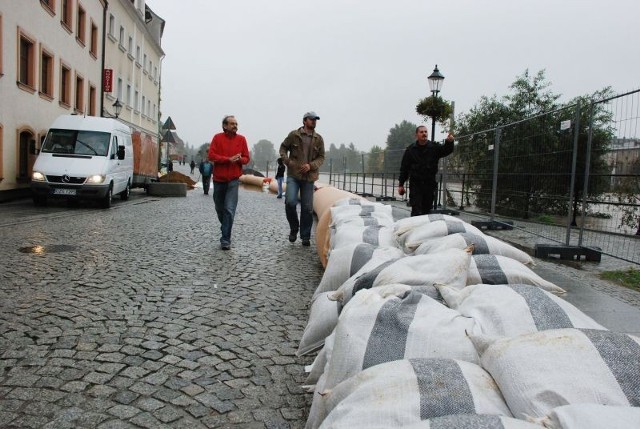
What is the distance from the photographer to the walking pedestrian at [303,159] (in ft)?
25.5

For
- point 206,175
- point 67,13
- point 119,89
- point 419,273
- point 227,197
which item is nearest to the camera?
point 419,273

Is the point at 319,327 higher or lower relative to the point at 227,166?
lower

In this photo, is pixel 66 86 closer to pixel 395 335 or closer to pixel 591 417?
pixel 395 335

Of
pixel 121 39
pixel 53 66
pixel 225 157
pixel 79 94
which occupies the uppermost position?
pixel 121 39

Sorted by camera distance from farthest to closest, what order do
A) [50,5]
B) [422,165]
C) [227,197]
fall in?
[50,5] → [422,165] → [227,197]

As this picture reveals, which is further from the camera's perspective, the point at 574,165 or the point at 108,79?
the point at 108,79

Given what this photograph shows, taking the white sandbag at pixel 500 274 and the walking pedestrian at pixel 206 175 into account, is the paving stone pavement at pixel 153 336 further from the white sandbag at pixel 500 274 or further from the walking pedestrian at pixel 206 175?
the walking pedestrian at pixel 206 175

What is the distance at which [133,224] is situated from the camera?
10.4m

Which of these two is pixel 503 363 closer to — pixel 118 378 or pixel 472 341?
pixel 472 341

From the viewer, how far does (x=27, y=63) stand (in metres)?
17.2

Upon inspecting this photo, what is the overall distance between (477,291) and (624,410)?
1.22 meters

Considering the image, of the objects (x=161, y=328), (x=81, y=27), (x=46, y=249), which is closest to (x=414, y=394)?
(x=161, y=328)

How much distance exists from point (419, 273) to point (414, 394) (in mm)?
1378

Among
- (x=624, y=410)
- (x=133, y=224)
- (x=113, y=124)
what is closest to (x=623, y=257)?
(x=624, y=410)
